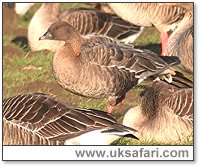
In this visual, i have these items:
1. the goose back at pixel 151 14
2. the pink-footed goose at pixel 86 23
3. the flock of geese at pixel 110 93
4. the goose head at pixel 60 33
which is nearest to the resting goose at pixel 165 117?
the flock of geese at pixel 110 93

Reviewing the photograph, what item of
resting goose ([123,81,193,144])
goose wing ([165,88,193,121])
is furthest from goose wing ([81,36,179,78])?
goose wing ([165,88,193,121])

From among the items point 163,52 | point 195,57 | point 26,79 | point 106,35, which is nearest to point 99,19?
point 106,35

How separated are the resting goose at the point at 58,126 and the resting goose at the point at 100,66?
63 cm

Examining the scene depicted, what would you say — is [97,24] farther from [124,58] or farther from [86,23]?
[124,58]

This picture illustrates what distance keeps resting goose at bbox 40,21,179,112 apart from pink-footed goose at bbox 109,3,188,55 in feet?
3.88

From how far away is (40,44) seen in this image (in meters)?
11.5

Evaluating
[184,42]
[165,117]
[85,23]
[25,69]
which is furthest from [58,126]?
[85,23]

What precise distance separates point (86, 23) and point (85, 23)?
0.02 m

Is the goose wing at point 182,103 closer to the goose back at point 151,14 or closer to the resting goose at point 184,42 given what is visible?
the resting goose at point 184,42

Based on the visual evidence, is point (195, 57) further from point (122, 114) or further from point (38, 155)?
point (38, 155)

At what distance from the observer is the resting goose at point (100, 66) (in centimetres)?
944

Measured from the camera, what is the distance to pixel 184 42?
1027cm
